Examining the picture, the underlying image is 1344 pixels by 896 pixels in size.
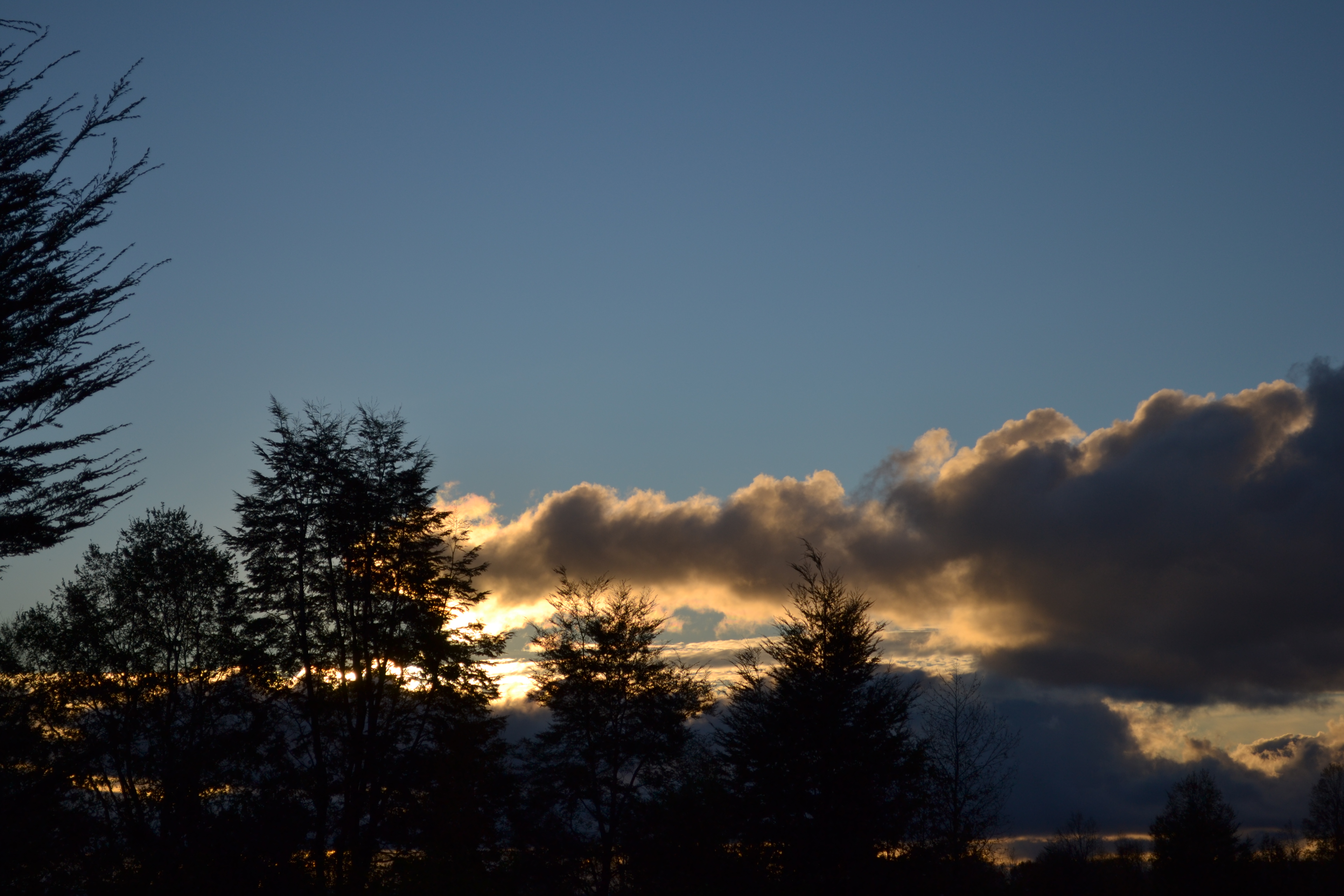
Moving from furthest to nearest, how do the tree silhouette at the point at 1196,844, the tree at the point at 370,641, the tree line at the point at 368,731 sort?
the tree silhouette at the point at 1196,844 < the tree at the point at 370,641 < the tree line at the point at 368,731

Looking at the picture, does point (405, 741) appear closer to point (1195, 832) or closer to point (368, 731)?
point (368, 731)

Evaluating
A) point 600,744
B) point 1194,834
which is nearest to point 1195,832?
point 1194,834

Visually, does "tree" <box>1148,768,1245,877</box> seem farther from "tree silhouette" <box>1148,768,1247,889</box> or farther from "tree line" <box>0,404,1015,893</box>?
"tree line" <box>0,404,1015,893</box>

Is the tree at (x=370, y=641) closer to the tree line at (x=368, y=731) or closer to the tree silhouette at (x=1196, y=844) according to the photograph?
the tree line at (x=368, y=731)

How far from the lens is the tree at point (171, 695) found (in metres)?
29.2

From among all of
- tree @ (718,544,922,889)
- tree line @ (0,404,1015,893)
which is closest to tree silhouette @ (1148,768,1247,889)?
tree line @ (0,404,1015,893)

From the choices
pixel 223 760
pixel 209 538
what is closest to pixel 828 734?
pixel 223 760

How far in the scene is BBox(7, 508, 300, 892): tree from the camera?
29.2 m

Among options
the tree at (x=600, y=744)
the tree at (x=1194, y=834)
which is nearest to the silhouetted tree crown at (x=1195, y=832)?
the tree at (x=1194, y=834)

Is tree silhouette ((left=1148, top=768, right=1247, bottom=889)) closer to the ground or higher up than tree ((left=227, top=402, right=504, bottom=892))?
closer to the ground

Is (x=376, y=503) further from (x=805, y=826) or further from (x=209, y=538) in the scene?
(x=805, y=826)

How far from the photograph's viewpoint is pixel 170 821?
29.2 meters

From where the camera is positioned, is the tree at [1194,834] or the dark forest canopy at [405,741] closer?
the dark forest canopy at [405,741]

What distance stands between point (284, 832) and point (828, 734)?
61.9ft
